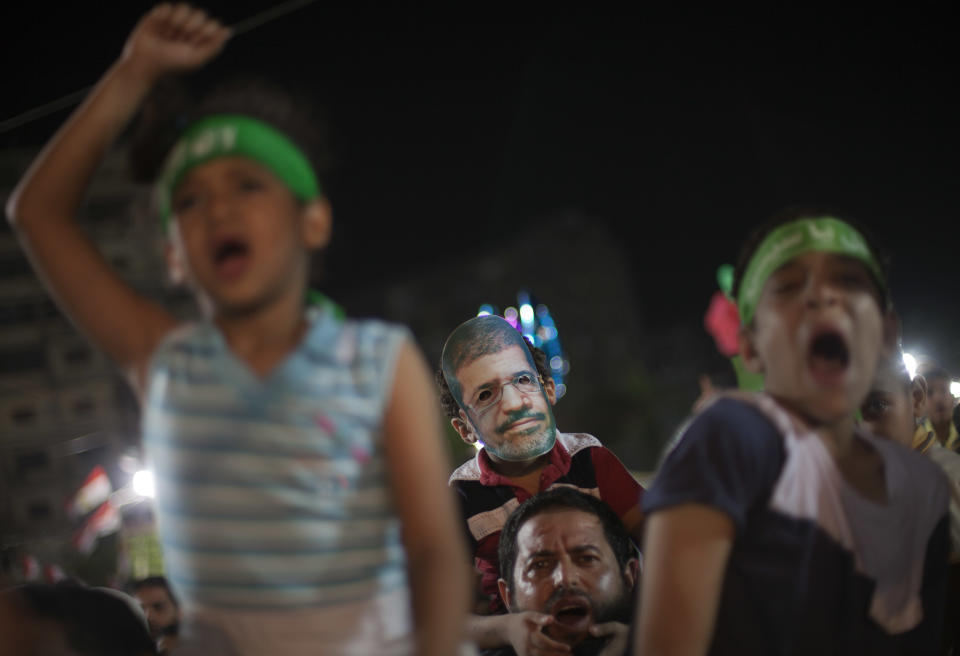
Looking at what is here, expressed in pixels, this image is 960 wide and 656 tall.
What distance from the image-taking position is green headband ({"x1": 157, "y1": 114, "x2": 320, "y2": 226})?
1.61 m

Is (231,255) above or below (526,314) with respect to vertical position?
below

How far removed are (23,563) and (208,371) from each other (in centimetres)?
1568

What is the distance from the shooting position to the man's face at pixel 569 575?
98.8 inches

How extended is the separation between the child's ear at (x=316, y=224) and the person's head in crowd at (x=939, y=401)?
4837 millimetres

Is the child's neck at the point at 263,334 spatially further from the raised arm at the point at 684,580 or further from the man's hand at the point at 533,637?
the man's hand at the point at 533,637

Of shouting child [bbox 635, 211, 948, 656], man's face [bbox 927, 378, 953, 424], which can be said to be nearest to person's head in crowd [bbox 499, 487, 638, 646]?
shouting child [bbox 635, 211, 948, 656]

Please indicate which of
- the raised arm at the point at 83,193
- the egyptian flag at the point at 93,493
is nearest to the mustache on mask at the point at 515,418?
the raised arm at the point at 83,193

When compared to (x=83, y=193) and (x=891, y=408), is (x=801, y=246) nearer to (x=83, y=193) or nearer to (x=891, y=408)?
(x=891, y=408)

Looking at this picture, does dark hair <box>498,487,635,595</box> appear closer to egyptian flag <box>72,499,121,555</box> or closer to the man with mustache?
the man with mustache

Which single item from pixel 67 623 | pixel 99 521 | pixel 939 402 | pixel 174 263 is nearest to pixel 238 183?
pixel 174 263

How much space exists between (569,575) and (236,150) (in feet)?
5.16

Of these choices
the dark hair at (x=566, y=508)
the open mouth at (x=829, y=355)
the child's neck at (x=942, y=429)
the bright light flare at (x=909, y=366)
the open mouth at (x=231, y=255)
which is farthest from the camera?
the child's neck at (x=942, y=429)

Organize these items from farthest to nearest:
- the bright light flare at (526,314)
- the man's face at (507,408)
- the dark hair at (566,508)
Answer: the bright light flare at (526,314), the man's face at (507,408), the dark hair at (566,508)

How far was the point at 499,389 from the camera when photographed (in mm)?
3047
